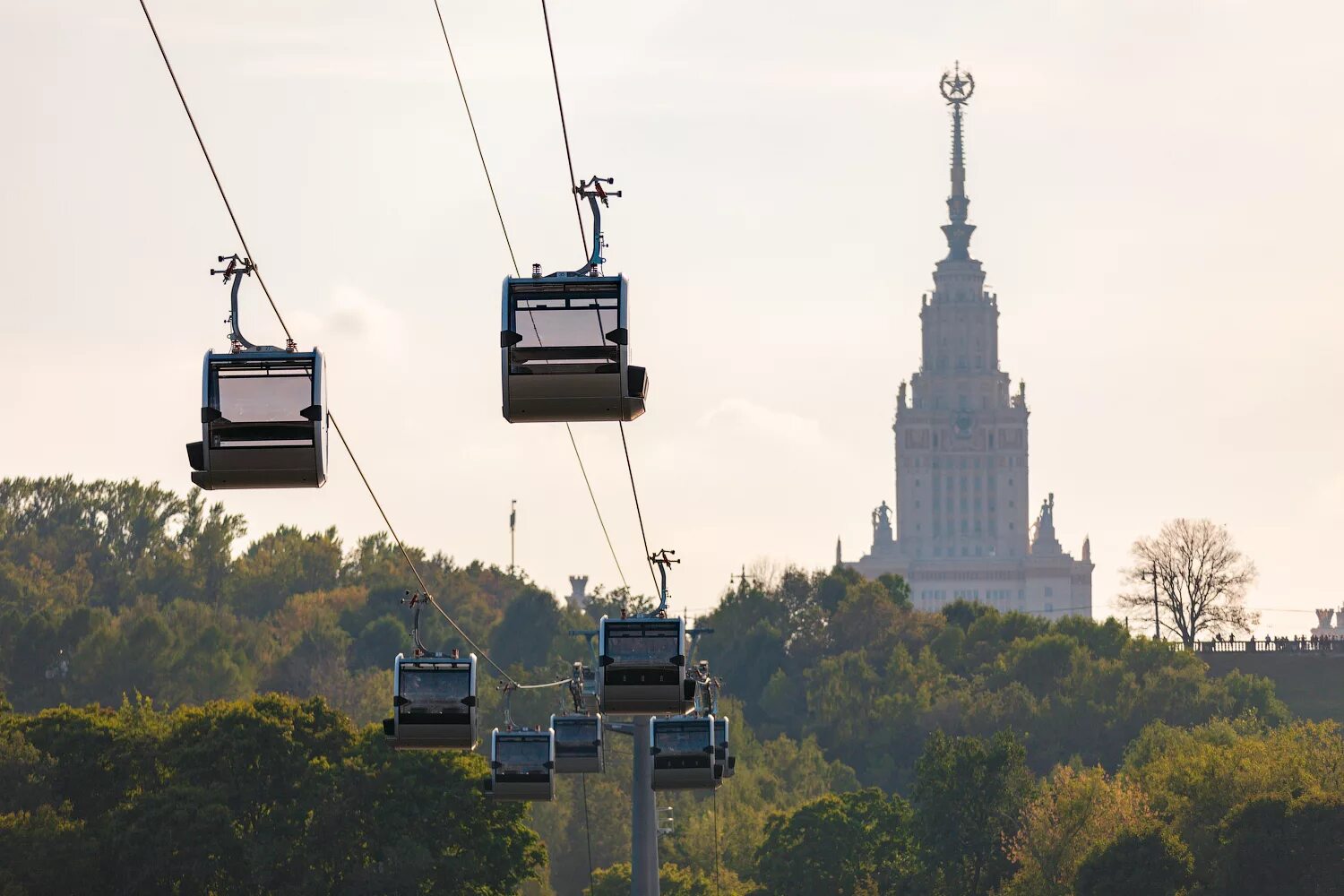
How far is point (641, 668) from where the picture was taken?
62.8 m

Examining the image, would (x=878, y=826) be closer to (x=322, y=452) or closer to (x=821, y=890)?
(x=821, y=890)

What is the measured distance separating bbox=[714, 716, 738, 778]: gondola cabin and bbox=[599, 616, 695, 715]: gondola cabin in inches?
1009

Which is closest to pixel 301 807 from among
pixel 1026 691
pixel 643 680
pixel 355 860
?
pixel 355 860

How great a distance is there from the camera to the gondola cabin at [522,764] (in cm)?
8650

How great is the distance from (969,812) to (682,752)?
5040 cm

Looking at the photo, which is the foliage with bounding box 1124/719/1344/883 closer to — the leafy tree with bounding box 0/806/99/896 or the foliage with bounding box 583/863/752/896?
the foliage with bounding box 583/863/752/896

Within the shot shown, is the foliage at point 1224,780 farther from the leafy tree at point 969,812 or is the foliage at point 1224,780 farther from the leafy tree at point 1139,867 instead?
the leafy tree at point 969,812

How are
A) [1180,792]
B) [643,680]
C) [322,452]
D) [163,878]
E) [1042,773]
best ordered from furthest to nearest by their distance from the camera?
[1042,773]
[1180,792]
[163,878]
[643,680]
[322,452]

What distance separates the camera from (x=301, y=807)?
123 meters

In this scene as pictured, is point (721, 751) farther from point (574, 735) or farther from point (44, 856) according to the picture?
point (44, 856)

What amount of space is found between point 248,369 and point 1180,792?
92.5m

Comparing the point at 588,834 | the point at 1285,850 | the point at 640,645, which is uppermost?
the point at 640,645

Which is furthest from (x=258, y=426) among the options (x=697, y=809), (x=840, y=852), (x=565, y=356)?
(x=697, y=809)

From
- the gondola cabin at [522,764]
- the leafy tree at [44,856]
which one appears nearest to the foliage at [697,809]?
the leafy tree at [44,856]
